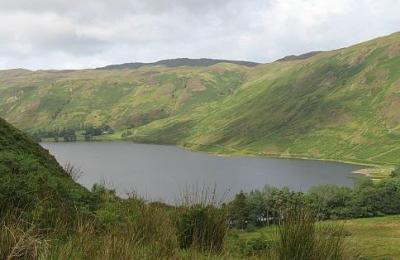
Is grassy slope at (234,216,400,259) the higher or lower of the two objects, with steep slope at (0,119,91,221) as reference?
lower

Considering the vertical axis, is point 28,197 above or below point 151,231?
above

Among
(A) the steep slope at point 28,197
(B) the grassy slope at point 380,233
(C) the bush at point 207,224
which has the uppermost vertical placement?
(A) the steep slope at point 28,197

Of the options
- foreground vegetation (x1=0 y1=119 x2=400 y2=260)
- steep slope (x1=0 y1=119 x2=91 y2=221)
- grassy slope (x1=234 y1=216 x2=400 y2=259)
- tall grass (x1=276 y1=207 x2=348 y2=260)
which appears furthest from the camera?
grassy slope (x1=234 y1=216 x2=400 y2=259)

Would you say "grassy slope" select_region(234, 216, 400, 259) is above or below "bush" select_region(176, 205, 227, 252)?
below

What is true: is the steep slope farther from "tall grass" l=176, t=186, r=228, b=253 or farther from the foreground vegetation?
"tall grass" l=176, t=186, r=228, b=253

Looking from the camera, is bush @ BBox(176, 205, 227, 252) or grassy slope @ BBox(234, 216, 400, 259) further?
grassy slope @ BBox(234, 216, 400, 259)

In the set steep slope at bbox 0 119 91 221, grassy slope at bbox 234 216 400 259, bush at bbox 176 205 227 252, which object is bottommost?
grassy slope at bbox 234 216 400 259

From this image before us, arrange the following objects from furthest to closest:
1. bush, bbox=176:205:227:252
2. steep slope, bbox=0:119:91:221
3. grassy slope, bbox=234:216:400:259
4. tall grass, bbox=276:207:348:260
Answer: grassy slope, bbox=234:216:400:259, bush, bbox=176:205:227:252, steep slope, bbox=0:119:91:221, tall grass, bbox=276:207:348:260

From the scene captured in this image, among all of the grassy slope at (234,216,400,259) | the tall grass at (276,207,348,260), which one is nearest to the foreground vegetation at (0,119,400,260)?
the tall grass at (276,207,348,260)

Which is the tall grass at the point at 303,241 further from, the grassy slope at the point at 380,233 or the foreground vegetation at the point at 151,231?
the grassy slope at the point at 380,233

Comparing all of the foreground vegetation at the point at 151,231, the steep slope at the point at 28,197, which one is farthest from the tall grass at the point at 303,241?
the steep slope at the point at 28,197

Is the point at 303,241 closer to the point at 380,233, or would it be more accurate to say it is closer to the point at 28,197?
the point at 28,197

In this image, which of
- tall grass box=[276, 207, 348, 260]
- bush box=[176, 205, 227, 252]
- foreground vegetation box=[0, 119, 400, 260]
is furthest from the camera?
bush box=[176, 205, 227, 252]

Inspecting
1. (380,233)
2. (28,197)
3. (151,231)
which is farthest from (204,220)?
(380,233)
